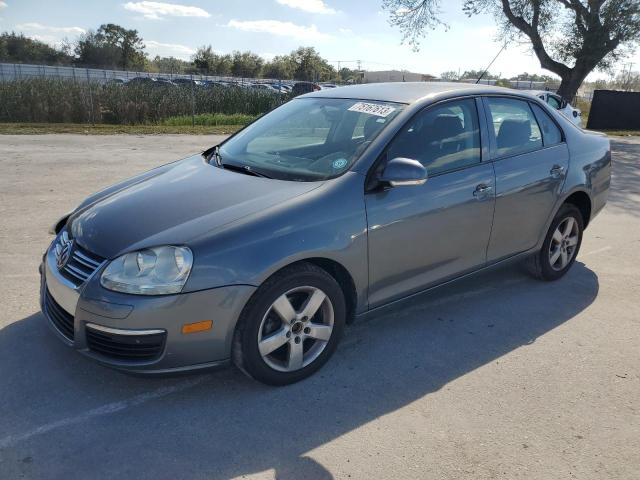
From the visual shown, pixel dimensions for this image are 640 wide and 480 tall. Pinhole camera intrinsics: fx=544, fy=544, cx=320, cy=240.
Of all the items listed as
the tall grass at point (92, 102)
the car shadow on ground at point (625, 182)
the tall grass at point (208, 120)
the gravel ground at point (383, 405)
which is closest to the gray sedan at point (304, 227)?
the gravel ground at point (383, 405)

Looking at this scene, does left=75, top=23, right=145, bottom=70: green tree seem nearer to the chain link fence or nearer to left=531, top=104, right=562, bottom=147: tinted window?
the chain link fence

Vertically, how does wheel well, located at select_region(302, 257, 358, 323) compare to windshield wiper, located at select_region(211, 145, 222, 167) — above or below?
below

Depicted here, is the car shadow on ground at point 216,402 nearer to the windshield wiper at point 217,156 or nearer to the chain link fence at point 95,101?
the windshield wiper at point 217,156

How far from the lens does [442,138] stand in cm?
379

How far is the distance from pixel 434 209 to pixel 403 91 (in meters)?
1.00

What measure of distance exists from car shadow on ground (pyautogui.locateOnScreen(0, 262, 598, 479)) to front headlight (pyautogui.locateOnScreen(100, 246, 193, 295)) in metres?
0.70

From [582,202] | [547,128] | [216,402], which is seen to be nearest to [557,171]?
[547,128]

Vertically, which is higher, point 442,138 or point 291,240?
point 442,138

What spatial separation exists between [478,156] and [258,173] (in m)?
1.61

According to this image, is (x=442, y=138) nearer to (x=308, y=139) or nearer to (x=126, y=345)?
(x=308, y=139)

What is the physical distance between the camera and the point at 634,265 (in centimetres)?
548

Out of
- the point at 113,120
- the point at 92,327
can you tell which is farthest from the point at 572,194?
the point at 113,120

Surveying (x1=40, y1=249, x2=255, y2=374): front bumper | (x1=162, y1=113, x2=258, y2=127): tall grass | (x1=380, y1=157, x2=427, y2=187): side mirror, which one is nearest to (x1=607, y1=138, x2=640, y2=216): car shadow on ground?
(x1=380, y1=157, x2=427, y2=187): side mirror

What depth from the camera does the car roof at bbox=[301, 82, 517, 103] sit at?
12.7ft
